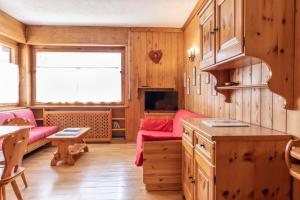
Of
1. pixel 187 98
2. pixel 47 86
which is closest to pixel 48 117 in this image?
pixel 47 86

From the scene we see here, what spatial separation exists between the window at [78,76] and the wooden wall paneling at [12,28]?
2.02 ft

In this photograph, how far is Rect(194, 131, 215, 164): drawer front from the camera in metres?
1.66

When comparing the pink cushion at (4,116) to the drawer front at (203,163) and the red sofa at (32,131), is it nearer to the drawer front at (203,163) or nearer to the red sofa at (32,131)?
the red sofa at (32,131)

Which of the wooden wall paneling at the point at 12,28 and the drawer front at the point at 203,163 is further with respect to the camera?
the wooden wall paneling at the point at 12,28

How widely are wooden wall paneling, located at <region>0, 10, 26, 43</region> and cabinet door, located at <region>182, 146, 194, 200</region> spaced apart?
3989 mm

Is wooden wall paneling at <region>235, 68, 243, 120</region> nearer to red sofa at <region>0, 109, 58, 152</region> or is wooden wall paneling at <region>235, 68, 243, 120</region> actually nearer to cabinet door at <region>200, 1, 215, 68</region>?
cabinet door at <region>200, 1, 215, 68</region>

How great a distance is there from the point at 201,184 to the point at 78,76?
179 inches

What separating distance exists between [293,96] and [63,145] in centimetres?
342

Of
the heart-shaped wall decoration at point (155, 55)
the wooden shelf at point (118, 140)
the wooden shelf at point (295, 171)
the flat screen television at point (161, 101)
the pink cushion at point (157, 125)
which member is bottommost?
the wooden shelf at point (118, 140)

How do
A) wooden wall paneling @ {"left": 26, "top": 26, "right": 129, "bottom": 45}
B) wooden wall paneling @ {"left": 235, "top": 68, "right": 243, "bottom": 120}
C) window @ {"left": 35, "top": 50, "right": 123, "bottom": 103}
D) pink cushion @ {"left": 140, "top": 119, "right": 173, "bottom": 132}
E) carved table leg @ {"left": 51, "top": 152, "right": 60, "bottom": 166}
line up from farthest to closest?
1. window @ {"left": 35, "top": 50, "right": 123, "bottom": 103}
2. wooden wall paneling @ {"left": 26, "top": 26, "right": 129, "bottom": 45}
3. pink cushion @ {"left": 140, "top": 119, "right": 173, "bottom": 132}
4. carved table leg @ {"left": 51, "top": 152, "right": 60, "bottom": 166}
5. wooden wall paneling @ {"left": 235, "top": 68, "right": 243, "bottom": 120}

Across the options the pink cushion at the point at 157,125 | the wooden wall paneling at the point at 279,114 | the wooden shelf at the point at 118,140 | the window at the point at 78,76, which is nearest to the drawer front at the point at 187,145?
the wooden wall paneling at the point at 279,114

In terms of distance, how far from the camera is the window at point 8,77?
4945mm

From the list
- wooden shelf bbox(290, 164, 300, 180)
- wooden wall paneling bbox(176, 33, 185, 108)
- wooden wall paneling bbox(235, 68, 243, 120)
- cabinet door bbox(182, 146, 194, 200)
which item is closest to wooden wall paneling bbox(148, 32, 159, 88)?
wooden wall paneling bbox(176, 33, 185, 108)

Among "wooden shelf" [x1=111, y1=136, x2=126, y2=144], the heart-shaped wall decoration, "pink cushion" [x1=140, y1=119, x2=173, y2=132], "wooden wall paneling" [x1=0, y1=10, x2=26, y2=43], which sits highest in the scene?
"wooden wall paneling" [x1=0, y1=10, x2=26, y2=43]
